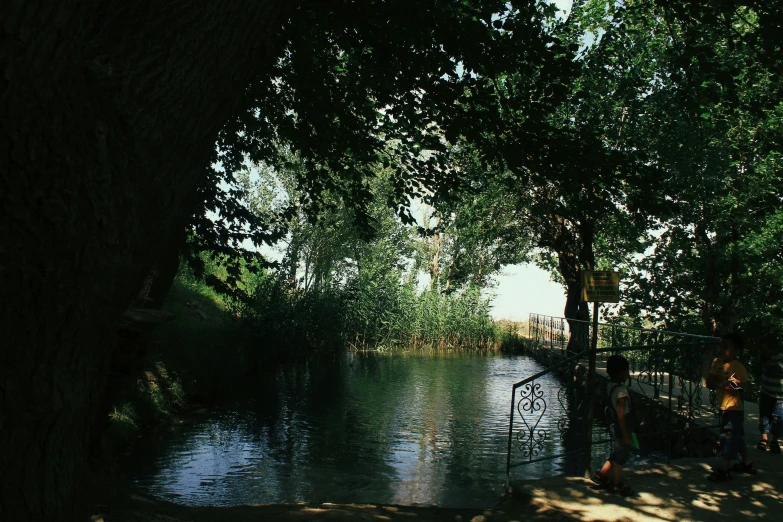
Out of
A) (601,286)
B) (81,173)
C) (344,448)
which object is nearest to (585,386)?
(344,448)

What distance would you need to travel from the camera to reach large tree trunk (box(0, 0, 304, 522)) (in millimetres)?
2229

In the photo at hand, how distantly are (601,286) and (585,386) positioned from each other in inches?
348

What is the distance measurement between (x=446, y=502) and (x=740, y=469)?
130 inches

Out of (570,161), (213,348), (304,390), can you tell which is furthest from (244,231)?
(570,161)

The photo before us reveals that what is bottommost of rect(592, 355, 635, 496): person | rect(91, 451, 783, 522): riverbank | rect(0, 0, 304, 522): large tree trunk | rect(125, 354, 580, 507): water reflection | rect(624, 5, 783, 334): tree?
rect(125, 354, 580, 507): water reflection

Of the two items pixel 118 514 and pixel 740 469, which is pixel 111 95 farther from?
pixel 740 469

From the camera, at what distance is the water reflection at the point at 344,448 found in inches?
345

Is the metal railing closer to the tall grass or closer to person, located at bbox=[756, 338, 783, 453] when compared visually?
person, located at bbox=[756, 338, 783, 453]

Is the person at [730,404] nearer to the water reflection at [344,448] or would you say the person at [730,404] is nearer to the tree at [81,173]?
the water reflection at [344,448]

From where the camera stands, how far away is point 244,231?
13.8 metres

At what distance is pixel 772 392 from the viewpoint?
26.0ft

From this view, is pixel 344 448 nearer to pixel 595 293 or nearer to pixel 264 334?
pixel 595 293

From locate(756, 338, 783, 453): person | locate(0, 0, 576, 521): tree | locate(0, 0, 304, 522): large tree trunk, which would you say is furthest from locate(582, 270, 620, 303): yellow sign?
locate(0, 0, 304, 522): large tree trunk

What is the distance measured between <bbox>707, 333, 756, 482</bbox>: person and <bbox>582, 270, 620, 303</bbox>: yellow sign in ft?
3.96
